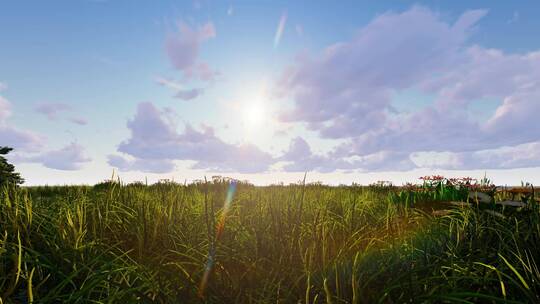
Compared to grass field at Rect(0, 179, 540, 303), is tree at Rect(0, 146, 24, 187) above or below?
above

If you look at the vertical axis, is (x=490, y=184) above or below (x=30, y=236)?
above

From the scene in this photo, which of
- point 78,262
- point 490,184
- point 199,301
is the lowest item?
point 199,301

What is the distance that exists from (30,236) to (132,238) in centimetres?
92

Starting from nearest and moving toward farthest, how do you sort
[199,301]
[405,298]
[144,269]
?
[405,298], [199,301], [144,269]

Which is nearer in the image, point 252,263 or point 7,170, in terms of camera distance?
point 252,263

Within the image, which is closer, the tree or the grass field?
the grass field

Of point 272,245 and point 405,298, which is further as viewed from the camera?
point 272,245

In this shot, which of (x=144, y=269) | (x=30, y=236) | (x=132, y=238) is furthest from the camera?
(x=132, y=238)

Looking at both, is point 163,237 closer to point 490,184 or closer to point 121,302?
point 121,302

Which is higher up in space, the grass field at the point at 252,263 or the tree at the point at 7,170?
the tree at the point at 7,170

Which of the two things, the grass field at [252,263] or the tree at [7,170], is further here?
the tree at [7,170]

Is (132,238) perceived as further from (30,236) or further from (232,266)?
(232,266)

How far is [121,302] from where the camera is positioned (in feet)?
8.11

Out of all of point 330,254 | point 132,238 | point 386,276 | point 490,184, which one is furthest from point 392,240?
point 490,184
